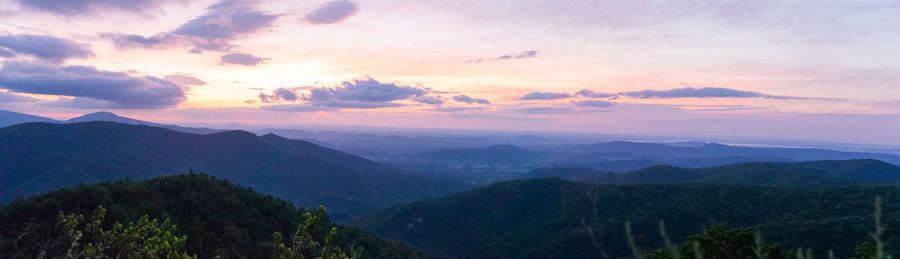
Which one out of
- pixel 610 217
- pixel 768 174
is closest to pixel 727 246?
pixel 610 217

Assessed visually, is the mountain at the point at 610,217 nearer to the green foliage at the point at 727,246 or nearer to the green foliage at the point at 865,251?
the green foliage at the point at 727,246

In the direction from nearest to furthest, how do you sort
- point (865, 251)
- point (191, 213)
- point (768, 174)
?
point (865, 251) < point (191, 213) < point (768, 174)

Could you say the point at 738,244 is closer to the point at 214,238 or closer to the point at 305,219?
the point at 305,219

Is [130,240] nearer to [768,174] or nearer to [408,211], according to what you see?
[408,211]

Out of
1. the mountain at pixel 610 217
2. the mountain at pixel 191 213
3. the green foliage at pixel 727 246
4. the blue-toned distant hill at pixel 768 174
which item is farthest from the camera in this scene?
the blue-toned distant hill at pixel 768 174

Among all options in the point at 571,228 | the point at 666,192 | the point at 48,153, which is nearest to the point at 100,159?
the point at 48,153

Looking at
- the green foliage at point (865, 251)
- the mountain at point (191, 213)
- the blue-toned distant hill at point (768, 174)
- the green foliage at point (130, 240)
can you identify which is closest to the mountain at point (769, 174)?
the blue-toned distant hill at point (768, 174)

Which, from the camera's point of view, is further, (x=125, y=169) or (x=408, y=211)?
(x=125, y=169)
